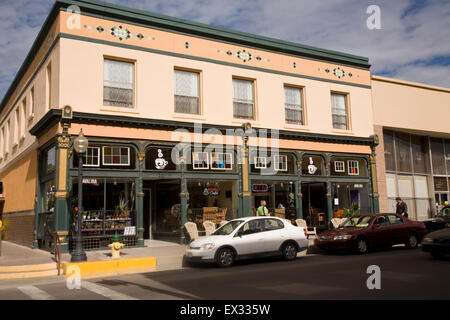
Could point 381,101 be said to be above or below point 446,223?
above

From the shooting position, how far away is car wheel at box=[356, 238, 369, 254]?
14945mm

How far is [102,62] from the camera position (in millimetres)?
16703

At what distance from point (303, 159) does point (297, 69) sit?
454cm

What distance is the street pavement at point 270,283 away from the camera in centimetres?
816

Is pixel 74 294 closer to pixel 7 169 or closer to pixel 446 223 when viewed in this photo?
pixel 446 223

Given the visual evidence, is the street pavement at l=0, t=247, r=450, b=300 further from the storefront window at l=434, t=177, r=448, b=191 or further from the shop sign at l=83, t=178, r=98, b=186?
the storefront window at l=434, t=177, r=448, b=191

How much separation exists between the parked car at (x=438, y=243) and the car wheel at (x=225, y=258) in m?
5.78

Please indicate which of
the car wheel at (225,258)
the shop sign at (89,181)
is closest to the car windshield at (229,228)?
the car wheel at (225,258)

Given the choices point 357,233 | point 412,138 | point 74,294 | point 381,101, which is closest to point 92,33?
point 74,294

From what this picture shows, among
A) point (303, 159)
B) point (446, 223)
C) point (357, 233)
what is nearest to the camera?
point (357, 233)

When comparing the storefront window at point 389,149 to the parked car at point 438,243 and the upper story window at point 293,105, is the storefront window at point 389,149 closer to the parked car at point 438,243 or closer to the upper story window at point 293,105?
the upper story window at point 293,105

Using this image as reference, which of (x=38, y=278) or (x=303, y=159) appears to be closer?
(x=38, y=278)

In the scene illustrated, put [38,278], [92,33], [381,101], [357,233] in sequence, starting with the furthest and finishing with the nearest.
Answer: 1. [381,101]
2. [92,33]
3. [357,233]
4. [38,278]

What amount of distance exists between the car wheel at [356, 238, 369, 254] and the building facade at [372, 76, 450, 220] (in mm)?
9369
